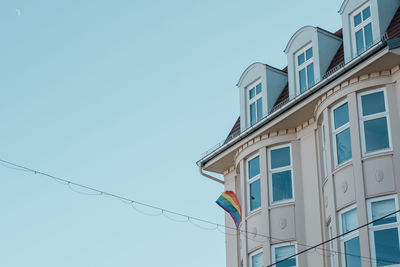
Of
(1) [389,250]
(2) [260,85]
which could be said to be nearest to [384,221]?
(1) [389,250]

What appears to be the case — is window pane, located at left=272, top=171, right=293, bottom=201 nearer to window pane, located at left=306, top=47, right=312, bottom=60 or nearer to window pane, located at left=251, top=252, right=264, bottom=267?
window pane, located at left=251, top=252, right=264, bottom=267

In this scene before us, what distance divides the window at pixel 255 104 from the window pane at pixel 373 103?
453 centimetres

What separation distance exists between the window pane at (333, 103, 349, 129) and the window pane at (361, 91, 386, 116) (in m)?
0.53

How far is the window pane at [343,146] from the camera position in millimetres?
21559

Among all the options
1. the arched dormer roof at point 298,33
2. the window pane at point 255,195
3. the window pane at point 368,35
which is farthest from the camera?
the window pane at point 255,195

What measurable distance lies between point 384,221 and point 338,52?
218 inches

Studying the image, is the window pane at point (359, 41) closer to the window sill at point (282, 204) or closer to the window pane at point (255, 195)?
the window sill at point (282, 204)

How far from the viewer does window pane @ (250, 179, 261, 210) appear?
24.3m

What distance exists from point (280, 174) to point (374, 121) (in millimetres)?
3669

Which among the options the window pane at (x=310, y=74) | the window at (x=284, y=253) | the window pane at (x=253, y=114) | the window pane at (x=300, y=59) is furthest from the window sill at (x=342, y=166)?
the window pane at (x=253, y=114)

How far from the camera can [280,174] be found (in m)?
24.0

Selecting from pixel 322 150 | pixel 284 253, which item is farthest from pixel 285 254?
pixel 322 150

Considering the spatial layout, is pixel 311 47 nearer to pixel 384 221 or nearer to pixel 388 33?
pixel 388 33

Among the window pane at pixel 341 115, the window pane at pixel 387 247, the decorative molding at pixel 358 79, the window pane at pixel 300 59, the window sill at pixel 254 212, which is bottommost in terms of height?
the window pane at pixel 387 247
